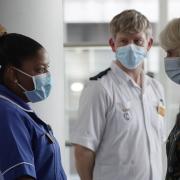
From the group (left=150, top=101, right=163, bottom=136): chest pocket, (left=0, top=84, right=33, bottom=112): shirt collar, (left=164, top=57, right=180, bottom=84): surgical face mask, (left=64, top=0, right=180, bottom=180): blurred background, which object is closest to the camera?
(left=0, top=84, right=33, bottom=112): shirt collar

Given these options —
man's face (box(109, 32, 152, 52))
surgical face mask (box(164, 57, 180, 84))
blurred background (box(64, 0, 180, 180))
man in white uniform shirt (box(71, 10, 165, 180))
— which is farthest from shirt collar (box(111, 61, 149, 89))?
blurred background (box(64, 0, 180, 180))

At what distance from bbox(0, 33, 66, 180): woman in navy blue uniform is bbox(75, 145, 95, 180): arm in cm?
35

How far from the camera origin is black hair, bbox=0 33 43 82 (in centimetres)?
181

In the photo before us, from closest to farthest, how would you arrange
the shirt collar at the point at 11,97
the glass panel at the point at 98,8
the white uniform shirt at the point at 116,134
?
A: the shirt collar at the point at 11,97
the white uniform shirt at the point at 116,134
the glass panel at the point at 98,8

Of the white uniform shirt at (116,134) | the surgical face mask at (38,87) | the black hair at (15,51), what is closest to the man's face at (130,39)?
the white uniform shirt at (116,134)

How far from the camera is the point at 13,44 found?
71.7 inches

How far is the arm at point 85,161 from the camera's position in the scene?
2.24 metres

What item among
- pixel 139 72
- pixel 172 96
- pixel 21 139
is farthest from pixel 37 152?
pixel 172 96

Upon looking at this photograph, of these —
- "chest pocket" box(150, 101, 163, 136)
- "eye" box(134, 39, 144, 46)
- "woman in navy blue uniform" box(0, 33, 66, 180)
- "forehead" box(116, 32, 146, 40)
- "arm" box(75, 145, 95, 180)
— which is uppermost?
"forehead" box(116, 32, 146, 40)

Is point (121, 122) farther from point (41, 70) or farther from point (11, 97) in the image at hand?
point (11, 97)

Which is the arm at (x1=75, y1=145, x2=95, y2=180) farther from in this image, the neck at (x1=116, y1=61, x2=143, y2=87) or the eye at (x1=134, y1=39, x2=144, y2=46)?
the eye at (x1=134, y1=39, x2=144, y2=46)

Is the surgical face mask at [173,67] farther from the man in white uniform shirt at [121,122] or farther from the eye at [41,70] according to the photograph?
the eye at [41,70]

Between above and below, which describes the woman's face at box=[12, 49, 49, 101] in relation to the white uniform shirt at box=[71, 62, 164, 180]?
above

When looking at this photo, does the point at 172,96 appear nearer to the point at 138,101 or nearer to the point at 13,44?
the point at 138,101
